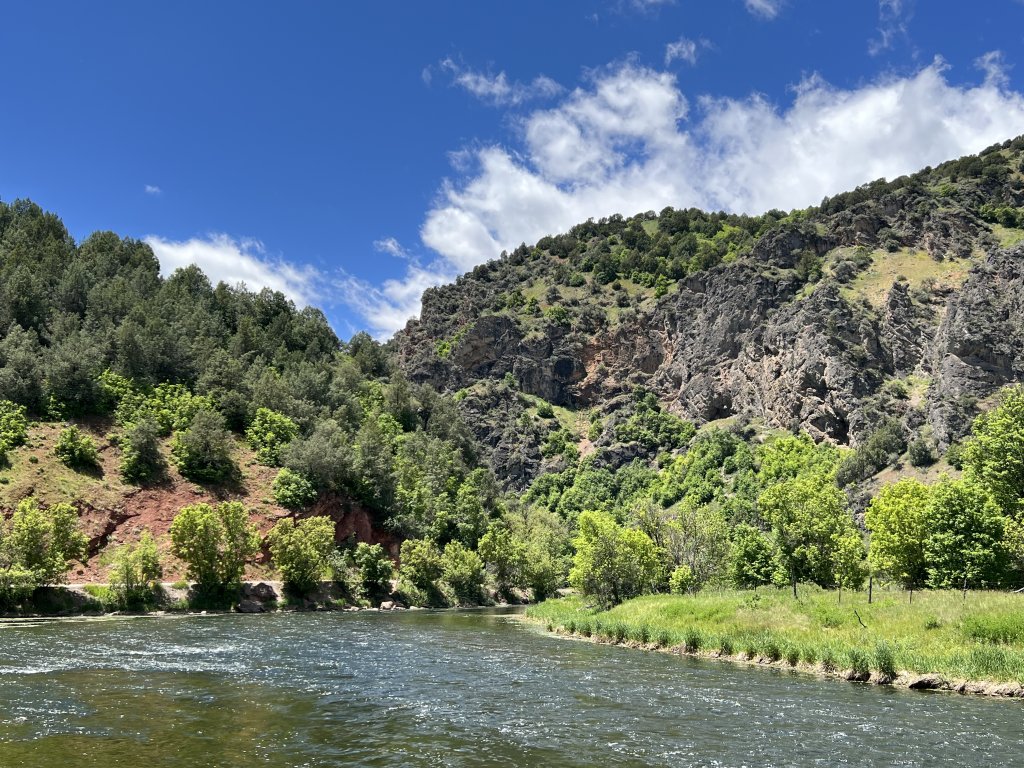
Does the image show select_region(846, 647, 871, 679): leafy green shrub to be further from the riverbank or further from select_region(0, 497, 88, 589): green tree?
select_region(0, 497, 88, 589): green tree

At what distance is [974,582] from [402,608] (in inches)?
2356

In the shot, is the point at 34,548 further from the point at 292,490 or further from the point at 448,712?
the point at 448,712

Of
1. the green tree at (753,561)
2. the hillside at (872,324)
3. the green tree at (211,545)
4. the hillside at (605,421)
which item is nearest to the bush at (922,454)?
the hillside at (605,421)

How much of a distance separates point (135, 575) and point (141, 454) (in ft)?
79.8

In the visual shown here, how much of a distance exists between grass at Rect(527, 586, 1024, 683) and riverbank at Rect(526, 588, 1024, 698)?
1.9 inches

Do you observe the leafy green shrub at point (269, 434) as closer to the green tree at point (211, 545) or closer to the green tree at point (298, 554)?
the green tree at point (298, 554)

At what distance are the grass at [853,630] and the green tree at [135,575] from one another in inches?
1591

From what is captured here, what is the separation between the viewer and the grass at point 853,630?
102 ft

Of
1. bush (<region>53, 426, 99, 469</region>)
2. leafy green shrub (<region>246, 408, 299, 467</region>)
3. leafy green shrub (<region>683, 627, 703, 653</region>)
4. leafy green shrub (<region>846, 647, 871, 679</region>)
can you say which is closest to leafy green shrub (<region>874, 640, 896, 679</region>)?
leafy green shrub (<region>846, 647, 871, 679</region>)

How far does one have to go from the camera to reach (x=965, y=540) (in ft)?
155

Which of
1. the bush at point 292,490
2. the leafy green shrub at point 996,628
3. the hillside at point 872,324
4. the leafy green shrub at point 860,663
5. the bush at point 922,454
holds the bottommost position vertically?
the leafy green shrub at point 860,663

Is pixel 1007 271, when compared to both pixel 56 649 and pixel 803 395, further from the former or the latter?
pixel 56 649

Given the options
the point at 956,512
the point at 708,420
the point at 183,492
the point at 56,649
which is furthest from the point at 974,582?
the point at 708,420

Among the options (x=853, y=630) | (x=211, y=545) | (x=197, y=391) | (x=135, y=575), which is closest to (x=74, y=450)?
(x=211, y=545)
